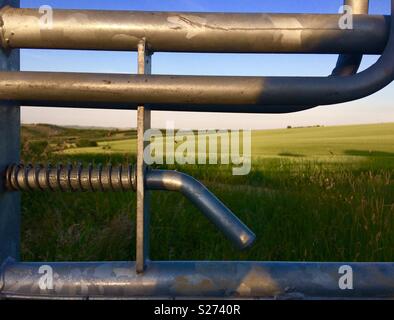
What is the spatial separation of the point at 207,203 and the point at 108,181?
0.25 m

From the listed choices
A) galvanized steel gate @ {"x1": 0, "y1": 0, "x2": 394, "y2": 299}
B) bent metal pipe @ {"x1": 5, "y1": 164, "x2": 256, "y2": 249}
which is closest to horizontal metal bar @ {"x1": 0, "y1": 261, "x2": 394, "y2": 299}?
galvanized steel gate @ {"x1": 0, "y1": 0, "x2": 394, "y2": 299}

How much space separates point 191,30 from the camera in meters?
0.77

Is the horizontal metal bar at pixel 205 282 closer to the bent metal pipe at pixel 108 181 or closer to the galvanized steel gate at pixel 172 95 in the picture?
the galvanized steel gate at pixel 172 95

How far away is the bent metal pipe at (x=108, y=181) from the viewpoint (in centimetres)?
83

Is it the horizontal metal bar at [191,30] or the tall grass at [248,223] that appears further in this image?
the tall grass at [248,223]

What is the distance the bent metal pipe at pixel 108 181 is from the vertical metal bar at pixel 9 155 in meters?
0.04

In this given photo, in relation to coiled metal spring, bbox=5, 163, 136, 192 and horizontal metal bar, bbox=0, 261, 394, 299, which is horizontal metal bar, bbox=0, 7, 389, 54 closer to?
coiled metal spring, bbox=5, 163, 136, 192

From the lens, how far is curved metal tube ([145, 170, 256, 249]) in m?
0.80

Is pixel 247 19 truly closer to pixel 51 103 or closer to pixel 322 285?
pixel 51 103

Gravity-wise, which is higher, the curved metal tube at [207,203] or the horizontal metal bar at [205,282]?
the curved metal tube at [207,203]

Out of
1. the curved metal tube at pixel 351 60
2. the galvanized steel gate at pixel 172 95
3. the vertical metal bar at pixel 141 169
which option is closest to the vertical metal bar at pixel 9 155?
the galvanized steel gate at pixel 172 95

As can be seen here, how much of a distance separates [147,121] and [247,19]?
0.33 meters

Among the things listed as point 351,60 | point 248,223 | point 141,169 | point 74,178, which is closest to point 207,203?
point 141,169
